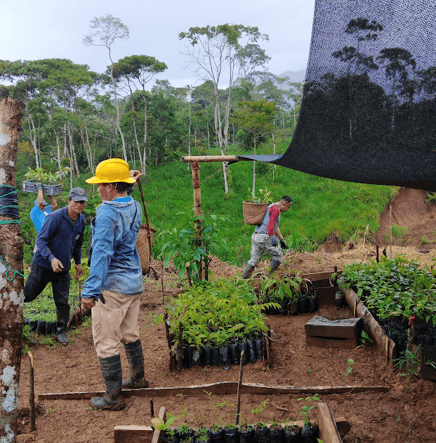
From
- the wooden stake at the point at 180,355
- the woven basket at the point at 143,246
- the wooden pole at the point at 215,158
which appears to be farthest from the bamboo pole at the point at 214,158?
the wooden stake at the point at 180,355

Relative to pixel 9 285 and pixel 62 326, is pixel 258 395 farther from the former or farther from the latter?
pixel 62 326

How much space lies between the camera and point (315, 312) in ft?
19.2

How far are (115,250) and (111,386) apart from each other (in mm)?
1071

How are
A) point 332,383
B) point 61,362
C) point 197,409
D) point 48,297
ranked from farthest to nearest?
point 48,297, point 61,362, point 332,383, point 197,409

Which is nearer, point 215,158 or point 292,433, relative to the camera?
point 292,433

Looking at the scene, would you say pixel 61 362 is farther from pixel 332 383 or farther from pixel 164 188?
pixel 164 188

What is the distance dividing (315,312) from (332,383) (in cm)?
223

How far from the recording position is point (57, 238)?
15.1 ft

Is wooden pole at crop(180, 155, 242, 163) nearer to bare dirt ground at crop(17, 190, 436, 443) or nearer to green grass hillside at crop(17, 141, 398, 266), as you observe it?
bare dirt ground at crop(17, 190, 436, 443)

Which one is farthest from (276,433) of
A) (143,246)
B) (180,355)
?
(143,246)

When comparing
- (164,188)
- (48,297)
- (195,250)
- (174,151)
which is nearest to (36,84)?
(174,151)

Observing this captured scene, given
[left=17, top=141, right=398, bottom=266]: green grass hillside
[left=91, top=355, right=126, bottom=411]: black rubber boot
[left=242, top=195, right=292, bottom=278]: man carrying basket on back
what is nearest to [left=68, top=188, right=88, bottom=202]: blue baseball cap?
[left=91, top=355, right=126, bottom=411]: black rubber boot

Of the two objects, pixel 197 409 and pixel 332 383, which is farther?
pixel 332 383

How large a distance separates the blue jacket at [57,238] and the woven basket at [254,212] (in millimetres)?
2704
